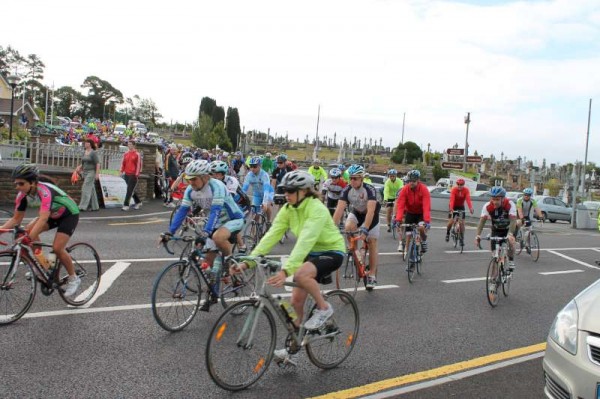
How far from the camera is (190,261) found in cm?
632

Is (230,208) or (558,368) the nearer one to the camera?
(558,368)

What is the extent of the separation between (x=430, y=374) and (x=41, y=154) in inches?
609

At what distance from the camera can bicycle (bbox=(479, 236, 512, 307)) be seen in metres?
8.58

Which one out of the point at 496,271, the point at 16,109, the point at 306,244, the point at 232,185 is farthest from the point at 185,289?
the point at 16,109

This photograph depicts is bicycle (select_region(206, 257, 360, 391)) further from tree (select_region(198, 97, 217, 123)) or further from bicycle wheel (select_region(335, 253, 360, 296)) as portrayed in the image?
tree (select_region(198, 97, 217, 123))

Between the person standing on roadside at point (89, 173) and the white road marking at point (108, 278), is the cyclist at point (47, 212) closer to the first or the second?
the white road marking at point (108, 278)

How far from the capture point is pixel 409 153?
258 feet

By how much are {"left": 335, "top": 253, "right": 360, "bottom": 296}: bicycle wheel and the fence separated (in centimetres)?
1183

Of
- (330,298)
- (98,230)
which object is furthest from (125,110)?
(330,298)

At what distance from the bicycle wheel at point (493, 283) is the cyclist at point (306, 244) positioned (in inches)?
166

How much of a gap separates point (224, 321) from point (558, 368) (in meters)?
2.59

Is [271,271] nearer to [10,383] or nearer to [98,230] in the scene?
[10,383]

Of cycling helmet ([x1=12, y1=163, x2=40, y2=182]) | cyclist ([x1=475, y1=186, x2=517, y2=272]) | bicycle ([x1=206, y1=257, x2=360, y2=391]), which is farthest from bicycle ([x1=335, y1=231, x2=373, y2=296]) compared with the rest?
cycling helmet ([x1=12, y1=163, x2=40, y2=182])

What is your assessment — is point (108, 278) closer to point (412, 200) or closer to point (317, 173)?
point (412, 200)
